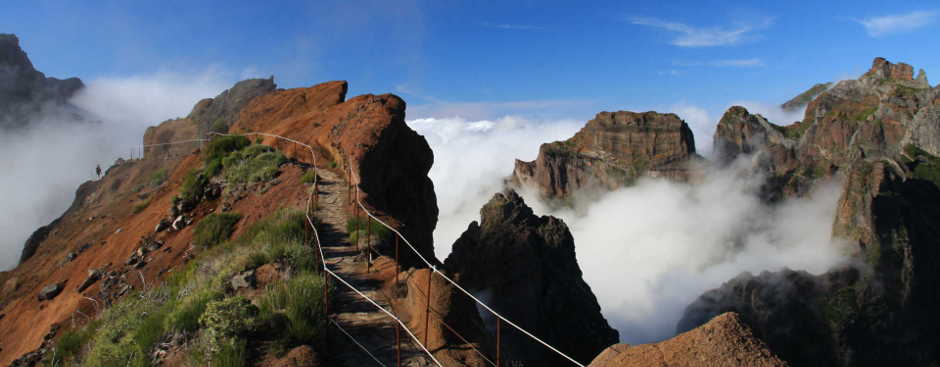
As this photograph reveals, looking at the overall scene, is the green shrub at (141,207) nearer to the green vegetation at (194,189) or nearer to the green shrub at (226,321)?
the green vegetation at (194,189)

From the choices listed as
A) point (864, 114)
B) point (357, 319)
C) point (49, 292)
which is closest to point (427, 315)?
point (357, 319)

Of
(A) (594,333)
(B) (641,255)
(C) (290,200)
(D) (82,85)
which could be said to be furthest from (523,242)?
(D) (82,85)

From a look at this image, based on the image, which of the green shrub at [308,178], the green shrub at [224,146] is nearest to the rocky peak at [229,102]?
the green shrub at [224,146]

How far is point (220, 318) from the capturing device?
6.39 meters

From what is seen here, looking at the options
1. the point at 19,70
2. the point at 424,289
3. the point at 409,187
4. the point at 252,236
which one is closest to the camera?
the point at 424,289

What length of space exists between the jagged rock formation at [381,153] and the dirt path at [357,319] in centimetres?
139

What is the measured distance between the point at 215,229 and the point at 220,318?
8345 mm

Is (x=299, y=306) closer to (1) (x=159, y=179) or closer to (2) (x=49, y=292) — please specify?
(2) (x=49, y=292)

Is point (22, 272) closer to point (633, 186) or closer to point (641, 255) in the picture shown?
point (641, 255)

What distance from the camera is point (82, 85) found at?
548ft

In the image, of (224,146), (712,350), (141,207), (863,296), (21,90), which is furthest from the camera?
(21,90)

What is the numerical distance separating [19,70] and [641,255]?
178 m

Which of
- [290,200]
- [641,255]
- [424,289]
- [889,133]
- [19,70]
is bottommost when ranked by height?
[641,255]

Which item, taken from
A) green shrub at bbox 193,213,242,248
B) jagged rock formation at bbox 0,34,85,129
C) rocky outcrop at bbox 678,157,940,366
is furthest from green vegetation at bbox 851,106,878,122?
jagged rock formation at bbox 0,34,85,129
